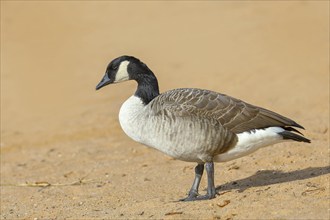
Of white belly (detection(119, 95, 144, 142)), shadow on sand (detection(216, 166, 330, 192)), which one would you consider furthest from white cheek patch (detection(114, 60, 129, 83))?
shadow on sand (detection(216, 166, 330, 192))

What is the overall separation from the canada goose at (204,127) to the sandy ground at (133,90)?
1.69 ft

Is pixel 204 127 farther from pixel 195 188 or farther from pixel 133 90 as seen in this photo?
pixel 133 90

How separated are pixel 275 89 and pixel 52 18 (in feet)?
28.1

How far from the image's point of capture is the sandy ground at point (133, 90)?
799 centimetres

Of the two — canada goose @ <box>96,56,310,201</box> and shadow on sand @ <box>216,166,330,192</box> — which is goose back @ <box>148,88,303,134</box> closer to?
canada goose @ <box>96,56,310,201</box>

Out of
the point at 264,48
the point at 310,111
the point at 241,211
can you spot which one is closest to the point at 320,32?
the point at 264,48

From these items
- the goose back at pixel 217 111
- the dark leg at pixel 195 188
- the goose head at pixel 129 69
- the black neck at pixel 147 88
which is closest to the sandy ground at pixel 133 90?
the dark leg at pixel 195 188

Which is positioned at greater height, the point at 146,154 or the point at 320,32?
the point at 320,32

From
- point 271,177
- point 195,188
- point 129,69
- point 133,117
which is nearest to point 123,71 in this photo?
point 129,69

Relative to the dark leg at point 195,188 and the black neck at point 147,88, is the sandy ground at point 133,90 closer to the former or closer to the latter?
the dark leg at point 195,188

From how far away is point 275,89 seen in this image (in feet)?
48.3

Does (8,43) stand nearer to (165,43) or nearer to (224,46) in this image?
(165,43)

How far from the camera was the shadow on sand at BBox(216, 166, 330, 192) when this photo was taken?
8266mm

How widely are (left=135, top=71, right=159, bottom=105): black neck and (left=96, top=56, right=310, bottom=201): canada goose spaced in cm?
23
